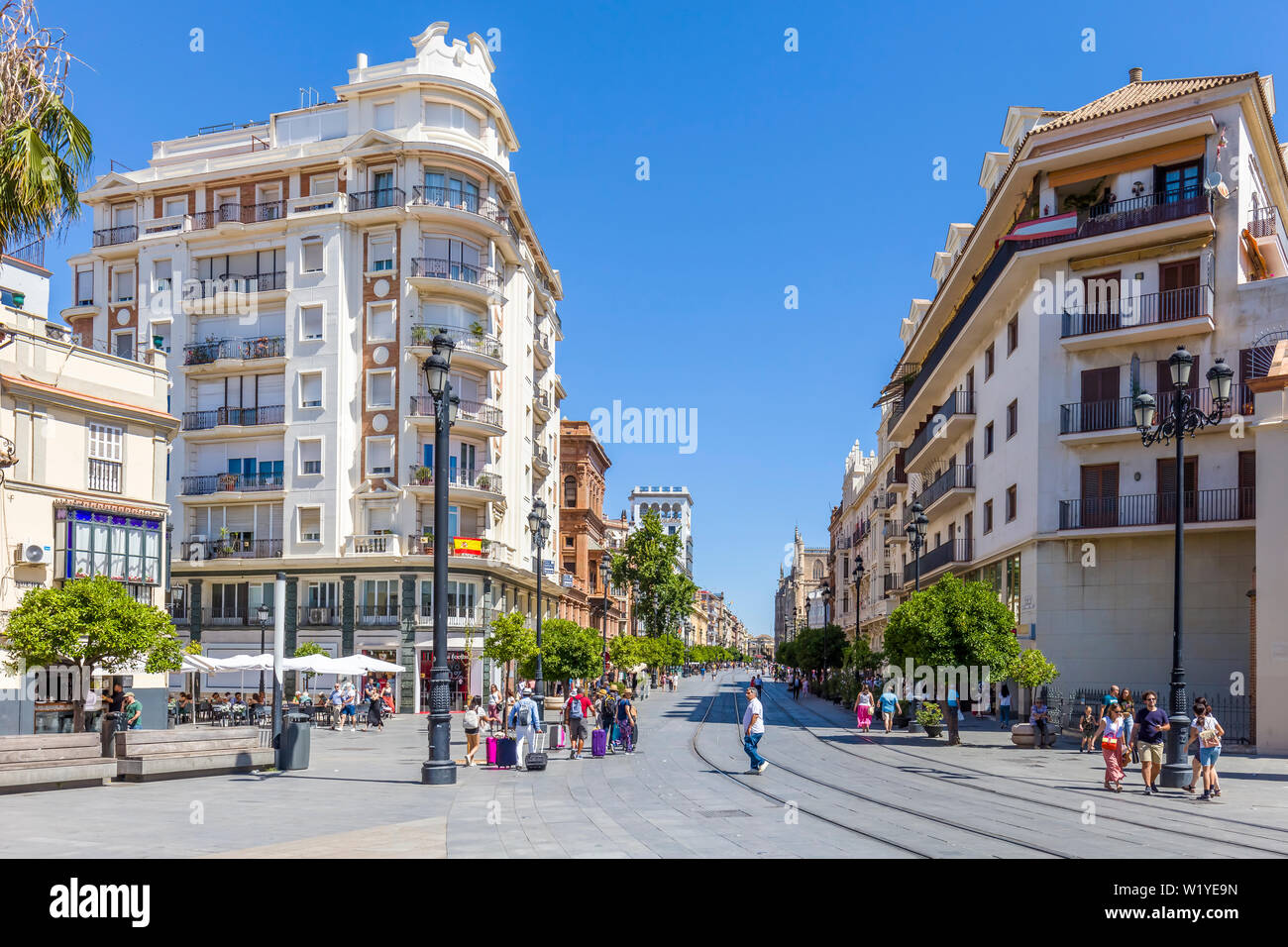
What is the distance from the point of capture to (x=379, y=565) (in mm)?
47969

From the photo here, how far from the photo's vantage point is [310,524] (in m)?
49.2

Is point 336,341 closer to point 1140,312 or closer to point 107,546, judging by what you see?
point 107,546

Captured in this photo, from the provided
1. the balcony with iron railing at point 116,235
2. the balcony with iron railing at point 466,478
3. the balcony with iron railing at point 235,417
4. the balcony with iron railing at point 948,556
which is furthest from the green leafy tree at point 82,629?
the balcony with iron railing at point 116,235

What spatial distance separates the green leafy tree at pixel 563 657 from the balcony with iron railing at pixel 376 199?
22.2 m

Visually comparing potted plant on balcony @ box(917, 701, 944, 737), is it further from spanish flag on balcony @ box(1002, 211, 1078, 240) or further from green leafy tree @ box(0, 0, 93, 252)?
green leafy tree @ box(0, 0, 93, 252)

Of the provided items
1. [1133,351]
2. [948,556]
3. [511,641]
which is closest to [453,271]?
[511,641]

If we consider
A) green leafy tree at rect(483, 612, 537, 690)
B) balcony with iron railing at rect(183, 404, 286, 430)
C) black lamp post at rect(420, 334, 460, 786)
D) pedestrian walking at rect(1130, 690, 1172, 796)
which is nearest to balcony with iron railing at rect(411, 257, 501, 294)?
balcony with iron railing at rect(183, 404, 286, 430)

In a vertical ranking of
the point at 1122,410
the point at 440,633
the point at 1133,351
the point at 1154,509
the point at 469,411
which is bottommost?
the point at 440,633

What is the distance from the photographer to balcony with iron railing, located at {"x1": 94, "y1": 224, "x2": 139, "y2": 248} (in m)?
52.2

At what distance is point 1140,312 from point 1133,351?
128cm

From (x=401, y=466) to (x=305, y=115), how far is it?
59.1 feet
